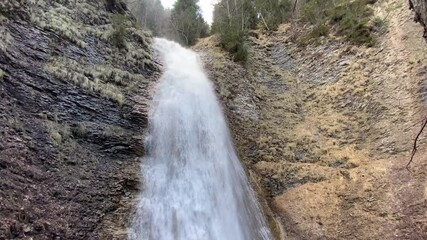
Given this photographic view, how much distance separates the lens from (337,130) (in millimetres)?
13789

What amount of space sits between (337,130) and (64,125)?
29.7 feet

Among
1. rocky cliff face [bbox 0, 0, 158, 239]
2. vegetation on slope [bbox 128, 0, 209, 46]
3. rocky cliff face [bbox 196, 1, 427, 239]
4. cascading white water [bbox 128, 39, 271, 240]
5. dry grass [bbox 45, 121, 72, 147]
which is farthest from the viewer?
vegetation on slope [bbox 128, 0, 209, 46]

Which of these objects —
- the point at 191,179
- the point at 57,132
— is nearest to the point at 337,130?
the point at 191,179

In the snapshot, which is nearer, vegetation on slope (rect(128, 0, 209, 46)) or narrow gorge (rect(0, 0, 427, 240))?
narrow gorge (rect(0, 0, 427, 240))

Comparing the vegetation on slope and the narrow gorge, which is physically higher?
the vegetation on slope

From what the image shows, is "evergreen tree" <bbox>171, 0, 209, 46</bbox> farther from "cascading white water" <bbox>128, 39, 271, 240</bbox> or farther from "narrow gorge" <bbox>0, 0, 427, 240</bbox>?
"cascading white water" <bbox>128, 39, 271, 240</bbox>

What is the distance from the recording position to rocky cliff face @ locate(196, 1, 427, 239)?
34.5 ft

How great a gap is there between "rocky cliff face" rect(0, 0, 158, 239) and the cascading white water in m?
0.50

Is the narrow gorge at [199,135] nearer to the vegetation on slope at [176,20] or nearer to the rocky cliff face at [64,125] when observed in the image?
the rocky cliff face at [64,125]

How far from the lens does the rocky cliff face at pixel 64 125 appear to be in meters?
7.67

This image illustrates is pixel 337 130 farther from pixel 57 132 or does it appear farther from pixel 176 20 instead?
pixel 176 20

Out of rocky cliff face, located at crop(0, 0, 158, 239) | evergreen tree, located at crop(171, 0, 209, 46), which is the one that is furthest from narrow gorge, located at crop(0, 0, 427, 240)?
evergreen tree, located at crop(171, 0, 209, 46)

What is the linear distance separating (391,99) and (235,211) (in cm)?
677

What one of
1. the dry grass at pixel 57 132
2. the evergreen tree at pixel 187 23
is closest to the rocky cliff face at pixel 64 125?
the dry grass at pixel 57 132
